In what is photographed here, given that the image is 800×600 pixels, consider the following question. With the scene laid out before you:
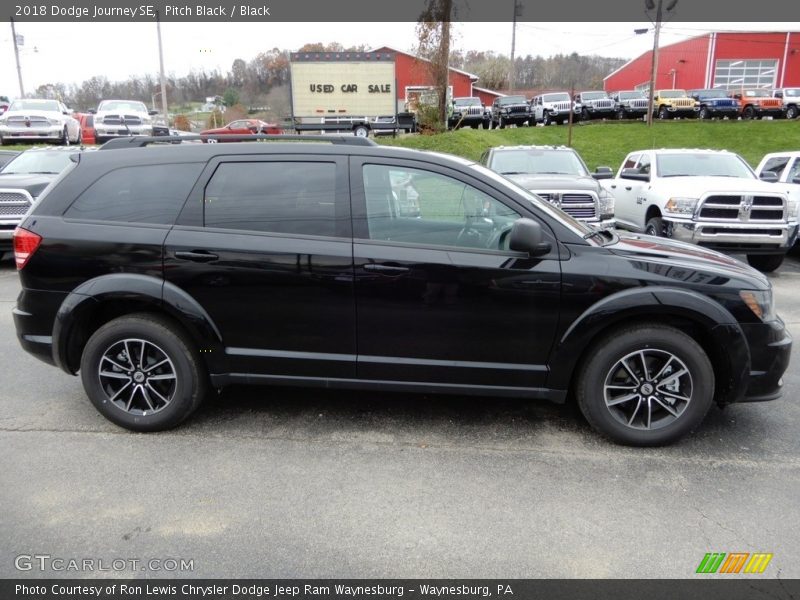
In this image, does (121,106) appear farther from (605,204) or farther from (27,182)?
(605,204)

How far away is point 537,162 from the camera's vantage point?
10.5m

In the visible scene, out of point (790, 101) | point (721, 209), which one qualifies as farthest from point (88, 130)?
point (790, 101)

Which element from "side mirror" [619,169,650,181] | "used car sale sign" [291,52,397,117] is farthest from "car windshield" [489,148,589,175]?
"used car sale sign" [291,52,397,117]

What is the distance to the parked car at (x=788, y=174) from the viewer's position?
975 centimetres

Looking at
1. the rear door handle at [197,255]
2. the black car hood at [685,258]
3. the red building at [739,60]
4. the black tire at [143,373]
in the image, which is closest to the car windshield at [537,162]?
the black car hood at [685,258]

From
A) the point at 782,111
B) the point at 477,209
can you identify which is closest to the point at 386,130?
the point at 782,111

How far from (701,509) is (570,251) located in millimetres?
1589

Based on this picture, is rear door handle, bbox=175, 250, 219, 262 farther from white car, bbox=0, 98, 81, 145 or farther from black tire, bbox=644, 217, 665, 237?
white car, bbox=0, 98, 81, 145

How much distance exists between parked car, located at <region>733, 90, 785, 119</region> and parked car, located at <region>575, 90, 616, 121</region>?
7165 mm

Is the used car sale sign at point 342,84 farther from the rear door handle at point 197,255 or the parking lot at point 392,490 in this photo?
the rear door handle at point 197,255

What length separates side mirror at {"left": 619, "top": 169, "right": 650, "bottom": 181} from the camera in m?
10.3

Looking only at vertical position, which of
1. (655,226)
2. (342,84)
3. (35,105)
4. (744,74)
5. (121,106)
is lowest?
(655,226)

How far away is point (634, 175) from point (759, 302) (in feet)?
25.0
